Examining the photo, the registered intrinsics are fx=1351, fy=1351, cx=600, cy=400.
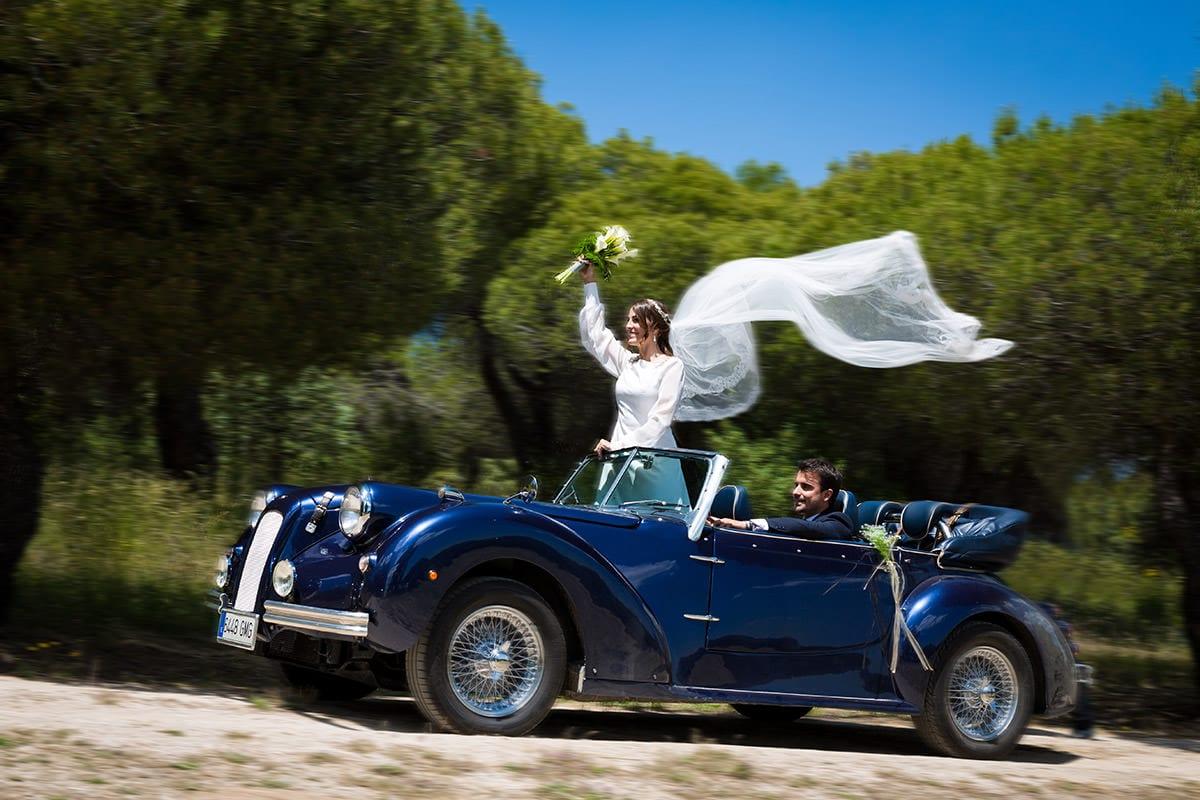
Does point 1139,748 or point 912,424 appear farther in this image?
point 912,424

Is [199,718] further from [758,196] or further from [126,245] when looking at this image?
[758,196]

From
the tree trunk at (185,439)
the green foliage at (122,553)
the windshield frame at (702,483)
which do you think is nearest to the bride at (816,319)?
Result: the windshield frame at (702,483)

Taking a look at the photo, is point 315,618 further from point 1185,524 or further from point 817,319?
point 1185,524

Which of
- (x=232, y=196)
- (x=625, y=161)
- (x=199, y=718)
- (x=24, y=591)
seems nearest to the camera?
(x=199, y=718)

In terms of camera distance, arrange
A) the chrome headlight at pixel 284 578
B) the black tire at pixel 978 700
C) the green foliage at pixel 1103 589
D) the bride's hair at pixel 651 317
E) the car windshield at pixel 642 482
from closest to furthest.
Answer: the chrome headlight at pixel 284 578
the car windshield at pixel 642 482
the black tire at pixel 978 700
the bride's hair at pixel 651 317
the green foliage at pixel 1103 589

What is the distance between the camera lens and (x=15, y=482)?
10.8 meters

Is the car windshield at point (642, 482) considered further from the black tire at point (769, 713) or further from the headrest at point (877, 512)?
the black tire at point (769, 713)

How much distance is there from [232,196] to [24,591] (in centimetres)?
454

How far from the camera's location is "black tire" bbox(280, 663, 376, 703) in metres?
8.34

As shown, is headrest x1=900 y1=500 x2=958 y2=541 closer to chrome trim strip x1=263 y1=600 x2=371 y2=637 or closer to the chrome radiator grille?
chrome trim strip x1=263 y1=600 x2=371 y2=637

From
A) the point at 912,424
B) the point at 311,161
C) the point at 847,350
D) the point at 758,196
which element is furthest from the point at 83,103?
the point at 758,196

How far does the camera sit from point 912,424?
48.5ft

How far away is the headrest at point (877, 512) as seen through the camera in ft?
28.8

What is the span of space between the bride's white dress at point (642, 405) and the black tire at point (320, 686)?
2067 millimetres
